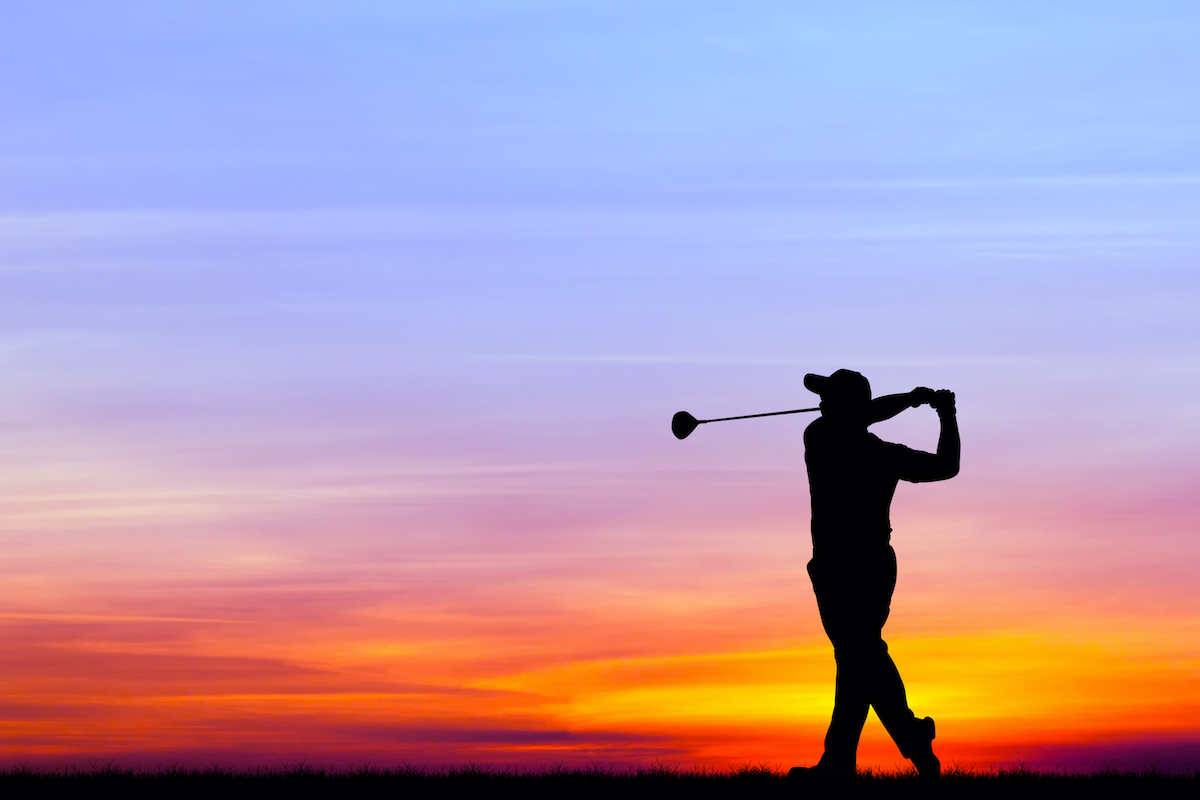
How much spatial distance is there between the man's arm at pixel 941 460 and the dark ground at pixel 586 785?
8.61ft

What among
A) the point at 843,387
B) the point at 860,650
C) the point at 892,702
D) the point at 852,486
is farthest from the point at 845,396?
the point at 892,702

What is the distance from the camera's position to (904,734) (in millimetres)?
17734

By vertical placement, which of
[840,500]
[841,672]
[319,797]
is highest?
[840,500]

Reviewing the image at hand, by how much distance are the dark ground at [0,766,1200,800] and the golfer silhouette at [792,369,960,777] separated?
0.39 meters

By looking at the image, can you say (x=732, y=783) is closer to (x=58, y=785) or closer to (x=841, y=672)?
(x=841, y=672)

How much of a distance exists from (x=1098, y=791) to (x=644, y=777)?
3.98m

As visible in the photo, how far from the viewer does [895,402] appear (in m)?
17.9

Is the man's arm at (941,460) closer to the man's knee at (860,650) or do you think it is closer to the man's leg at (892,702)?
the man's leg at (892,702)

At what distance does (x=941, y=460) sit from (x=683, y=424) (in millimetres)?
2471

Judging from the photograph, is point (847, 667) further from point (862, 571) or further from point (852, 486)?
point (852, 486)

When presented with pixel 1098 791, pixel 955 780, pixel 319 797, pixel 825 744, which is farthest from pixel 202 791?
pixel 1098 791

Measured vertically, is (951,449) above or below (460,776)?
above

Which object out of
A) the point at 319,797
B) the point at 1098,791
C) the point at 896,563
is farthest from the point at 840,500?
the point at 319,797

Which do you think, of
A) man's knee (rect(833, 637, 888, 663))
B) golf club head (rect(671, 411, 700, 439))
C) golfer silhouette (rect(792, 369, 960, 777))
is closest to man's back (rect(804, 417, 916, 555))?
golfer silhouette (rect(792, 369, 960, 777))
